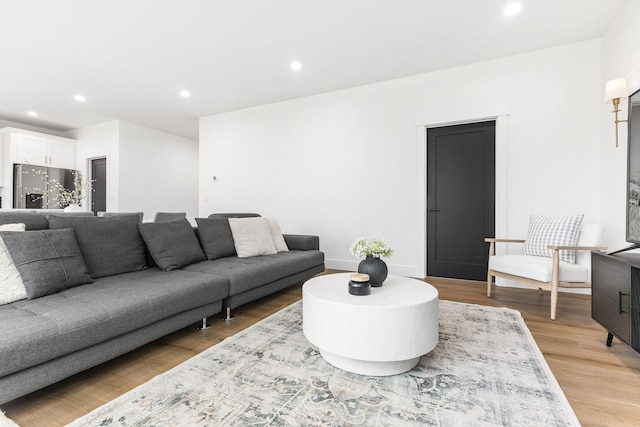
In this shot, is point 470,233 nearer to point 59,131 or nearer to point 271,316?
point 271,316

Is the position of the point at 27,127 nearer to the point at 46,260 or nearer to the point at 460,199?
the point at 46,260

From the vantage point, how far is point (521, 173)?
3.63 meters

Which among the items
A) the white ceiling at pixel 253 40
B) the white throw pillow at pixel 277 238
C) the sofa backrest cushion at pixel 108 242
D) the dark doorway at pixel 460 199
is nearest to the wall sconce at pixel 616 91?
the white ceiling at pixel 253 40

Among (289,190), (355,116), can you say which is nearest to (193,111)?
(289,190)

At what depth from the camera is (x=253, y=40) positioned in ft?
11.0

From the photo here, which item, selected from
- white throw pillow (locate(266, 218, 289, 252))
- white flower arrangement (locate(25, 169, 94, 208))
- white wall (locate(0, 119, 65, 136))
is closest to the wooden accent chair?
white throw pillow (locate(266, 218, 289, 252))

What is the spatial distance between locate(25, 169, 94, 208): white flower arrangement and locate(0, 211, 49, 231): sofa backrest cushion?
4.80 metres

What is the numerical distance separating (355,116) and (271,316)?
3.22 m

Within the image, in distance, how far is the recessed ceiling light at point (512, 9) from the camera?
2.76 metres

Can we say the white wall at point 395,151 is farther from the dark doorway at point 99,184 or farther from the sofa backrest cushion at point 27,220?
the sofa backrest cushion at point 27,220

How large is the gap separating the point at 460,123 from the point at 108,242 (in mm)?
4071

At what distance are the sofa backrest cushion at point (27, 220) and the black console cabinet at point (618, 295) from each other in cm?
371

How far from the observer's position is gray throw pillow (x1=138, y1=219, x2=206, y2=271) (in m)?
2.59

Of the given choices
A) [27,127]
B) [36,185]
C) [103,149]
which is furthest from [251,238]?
[27,127]
